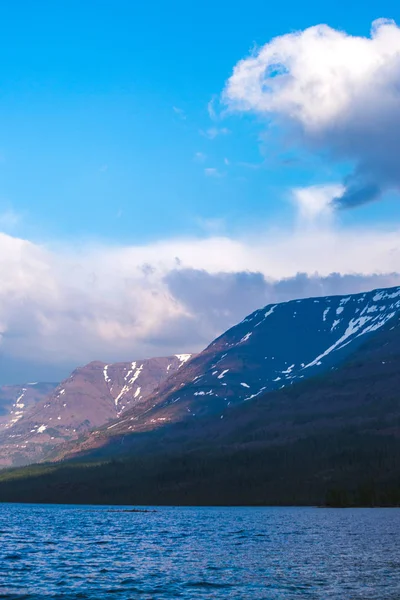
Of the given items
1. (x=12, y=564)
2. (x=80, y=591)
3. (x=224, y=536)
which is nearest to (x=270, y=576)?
(x=80, y=591)

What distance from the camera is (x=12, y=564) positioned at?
399ft

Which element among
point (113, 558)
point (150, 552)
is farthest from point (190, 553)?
point (113, 558)

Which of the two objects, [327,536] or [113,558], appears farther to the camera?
[327,536]

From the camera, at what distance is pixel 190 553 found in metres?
144

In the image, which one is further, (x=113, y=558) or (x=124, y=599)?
(x=113, y=558)

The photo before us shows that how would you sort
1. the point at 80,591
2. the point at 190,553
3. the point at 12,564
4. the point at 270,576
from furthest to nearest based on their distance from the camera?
the point at 190,553 < the point at 12,564 < the point at 270,576 < the point at 80,591

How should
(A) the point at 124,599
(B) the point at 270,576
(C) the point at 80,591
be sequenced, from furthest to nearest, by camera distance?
1. (B) the point at 270,576
2. (C) the point at 80,591
3. (A) the point at 124,599

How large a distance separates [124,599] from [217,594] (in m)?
11.8

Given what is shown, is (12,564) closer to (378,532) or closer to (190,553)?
(190,553)

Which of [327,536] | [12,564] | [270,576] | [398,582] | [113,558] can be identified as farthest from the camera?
[327,536]

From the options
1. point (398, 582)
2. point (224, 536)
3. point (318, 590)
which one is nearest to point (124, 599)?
point (318, 590)

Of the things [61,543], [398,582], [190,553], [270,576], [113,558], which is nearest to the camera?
[398,582]

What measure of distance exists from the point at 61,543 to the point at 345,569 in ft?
243

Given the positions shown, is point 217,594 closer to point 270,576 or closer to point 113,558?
point 270,576
